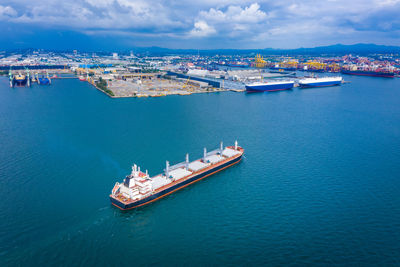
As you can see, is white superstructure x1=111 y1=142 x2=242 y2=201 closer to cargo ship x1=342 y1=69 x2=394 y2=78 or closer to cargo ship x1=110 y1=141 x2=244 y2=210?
cargo ship x1=110 y1=141 x2=244 y2=210

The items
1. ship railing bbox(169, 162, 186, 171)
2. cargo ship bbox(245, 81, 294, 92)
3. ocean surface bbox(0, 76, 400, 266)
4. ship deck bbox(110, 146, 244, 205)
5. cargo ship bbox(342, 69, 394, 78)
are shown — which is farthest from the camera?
cargo ship bbox(342, 69, 394, 78)

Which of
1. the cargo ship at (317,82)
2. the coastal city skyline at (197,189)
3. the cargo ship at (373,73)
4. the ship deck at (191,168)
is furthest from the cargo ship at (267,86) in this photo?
the cargo ship at (373,73)

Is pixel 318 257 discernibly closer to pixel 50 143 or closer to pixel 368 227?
pixel 368 227

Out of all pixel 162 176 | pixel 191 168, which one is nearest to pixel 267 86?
pixel 191 168

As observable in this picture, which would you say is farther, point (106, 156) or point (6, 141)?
point (6, 141)

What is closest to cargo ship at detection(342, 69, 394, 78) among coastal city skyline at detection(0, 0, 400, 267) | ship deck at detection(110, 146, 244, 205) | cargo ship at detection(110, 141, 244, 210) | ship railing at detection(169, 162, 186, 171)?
coastal city skyline at detection(0, 0, 400, 267)

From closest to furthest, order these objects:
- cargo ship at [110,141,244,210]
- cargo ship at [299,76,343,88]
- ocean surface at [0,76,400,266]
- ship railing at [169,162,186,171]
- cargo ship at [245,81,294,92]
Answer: ocean surface at [0,76,400,266] < cargo ship at [110,141,244,210] < ship railing at [169,162,186,171] < cargo ship at [245,81,294,92] < cargo ship at [299,76,343,88]

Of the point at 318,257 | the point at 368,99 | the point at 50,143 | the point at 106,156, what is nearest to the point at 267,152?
the point at 318,257
